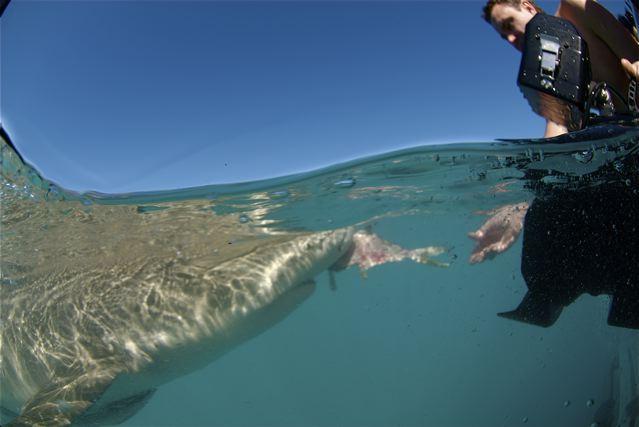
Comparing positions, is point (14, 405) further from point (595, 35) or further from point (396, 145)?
point (595, 35)

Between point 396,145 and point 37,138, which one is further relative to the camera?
point 396,145

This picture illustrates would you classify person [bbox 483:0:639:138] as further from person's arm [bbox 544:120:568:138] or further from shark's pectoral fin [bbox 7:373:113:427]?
shark's pectoral fin [bbox 7:373:113:427]

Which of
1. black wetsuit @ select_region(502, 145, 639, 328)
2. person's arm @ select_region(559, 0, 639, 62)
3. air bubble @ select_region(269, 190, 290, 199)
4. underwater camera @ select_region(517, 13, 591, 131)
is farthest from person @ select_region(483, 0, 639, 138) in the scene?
air bubble @ select_region(269, 190, 290, 199)

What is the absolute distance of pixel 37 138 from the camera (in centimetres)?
518

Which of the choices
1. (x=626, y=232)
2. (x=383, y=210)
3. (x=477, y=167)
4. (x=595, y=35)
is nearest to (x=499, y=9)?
(x=595, y=35)

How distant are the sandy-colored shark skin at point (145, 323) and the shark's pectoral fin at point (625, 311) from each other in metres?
4.01

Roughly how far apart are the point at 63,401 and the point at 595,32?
697 cm

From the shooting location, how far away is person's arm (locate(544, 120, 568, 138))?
17.0ft

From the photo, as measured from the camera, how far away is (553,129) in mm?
5465

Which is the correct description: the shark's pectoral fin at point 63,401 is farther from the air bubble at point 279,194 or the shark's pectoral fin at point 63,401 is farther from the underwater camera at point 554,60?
the underwater camera at point 554,60

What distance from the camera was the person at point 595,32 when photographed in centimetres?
359

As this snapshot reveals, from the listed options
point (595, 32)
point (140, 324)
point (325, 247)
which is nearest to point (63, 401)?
point (140, 324)

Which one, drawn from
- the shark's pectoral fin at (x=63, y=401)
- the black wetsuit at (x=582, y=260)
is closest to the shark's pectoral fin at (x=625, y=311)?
the black wetsuit at (x=582, y=260)

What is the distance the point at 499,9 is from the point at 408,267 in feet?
38.4
